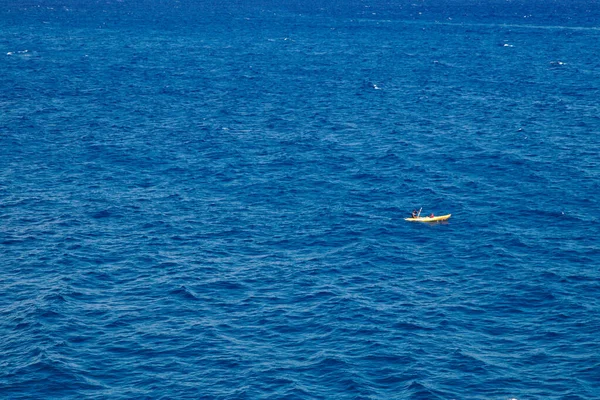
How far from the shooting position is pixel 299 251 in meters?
84.3

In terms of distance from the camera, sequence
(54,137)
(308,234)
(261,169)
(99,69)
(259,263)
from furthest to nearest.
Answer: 1. (99,69)
2. (54,137)
3. (261,169)
4. (308,234)
5. (259,263)

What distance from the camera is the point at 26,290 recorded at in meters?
75.2

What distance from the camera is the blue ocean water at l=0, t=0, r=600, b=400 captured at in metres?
61.7

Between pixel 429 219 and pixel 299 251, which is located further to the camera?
pixel 429 219

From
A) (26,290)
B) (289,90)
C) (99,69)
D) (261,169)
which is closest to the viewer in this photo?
(26,290)

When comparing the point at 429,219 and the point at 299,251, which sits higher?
the point at 429,219

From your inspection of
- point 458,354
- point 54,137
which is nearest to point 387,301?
point 458,354

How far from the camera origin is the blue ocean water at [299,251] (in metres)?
61.7

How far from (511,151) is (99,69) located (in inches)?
4640

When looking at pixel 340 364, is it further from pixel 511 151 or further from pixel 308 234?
pixel 511 151

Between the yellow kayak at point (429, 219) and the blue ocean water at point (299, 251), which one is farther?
the yellow kayak at point (429, 219)

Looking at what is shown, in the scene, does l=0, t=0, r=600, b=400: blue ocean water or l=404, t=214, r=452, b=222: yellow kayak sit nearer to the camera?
l=0, t=0, r=600, b=400: blue ocean water

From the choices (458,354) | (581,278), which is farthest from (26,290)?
(581,278)

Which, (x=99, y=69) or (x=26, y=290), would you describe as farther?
(x=99, y=69)
